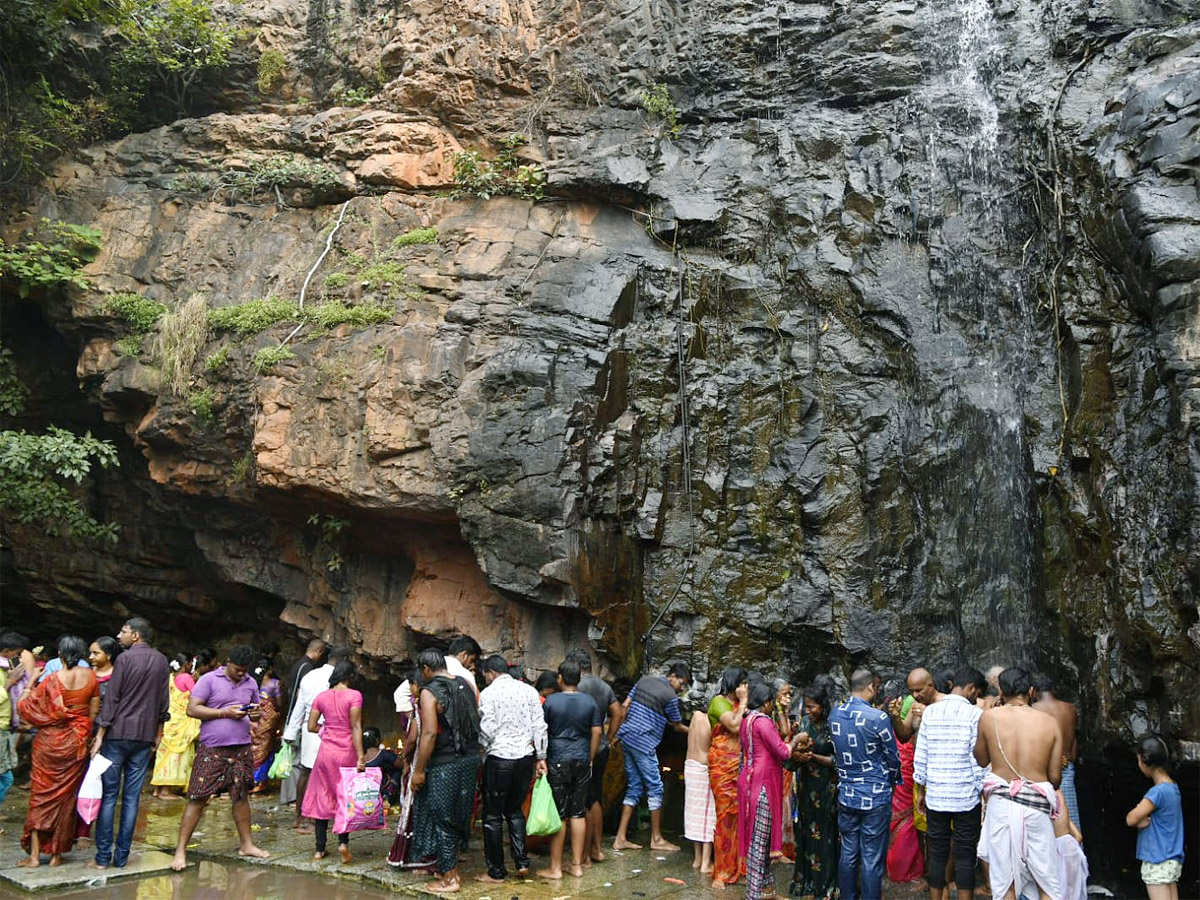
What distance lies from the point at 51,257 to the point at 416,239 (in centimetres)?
477

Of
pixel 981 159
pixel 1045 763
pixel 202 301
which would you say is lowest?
pixel 1045 763

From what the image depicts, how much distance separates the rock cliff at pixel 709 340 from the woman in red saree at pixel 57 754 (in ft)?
11.6

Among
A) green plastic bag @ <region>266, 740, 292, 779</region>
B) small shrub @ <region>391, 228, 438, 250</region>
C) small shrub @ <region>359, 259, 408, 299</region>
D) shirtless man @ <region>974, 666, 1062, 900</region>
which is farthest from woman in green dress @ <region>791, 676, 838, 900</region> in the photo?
small shrub @ <region>391, 228, 438, 250</region>

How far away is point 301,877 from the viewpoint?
7.75 meters

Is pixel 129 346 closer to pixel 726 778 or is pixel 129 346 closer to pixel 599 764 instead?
pixel 599 764

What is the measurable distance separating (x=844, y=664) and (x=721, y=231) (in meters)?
5.21

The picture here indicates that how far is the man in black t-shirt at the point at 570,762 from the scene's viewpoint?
25.4 ft

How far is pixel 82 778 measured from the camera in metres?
7.75

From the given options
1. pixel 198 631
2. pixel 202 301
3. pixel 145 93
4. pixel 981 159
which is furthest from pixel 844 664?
pixel 145 93

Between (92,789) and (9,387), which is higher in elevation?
(9,387)

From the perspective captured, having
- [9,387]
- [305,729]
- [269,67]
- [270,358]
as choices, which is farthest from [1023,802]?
[9,387]

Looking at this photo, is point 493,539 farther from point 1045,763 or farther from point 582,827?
point 1045,763

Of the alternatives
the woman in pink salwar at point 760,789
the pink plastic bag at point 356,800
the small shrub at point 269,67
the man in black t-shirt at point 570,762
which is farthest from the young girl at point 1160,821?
the small shrub at point 269,67

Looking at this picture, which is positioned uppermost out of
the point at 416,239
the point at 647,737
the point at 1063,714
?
the point at 416,239
